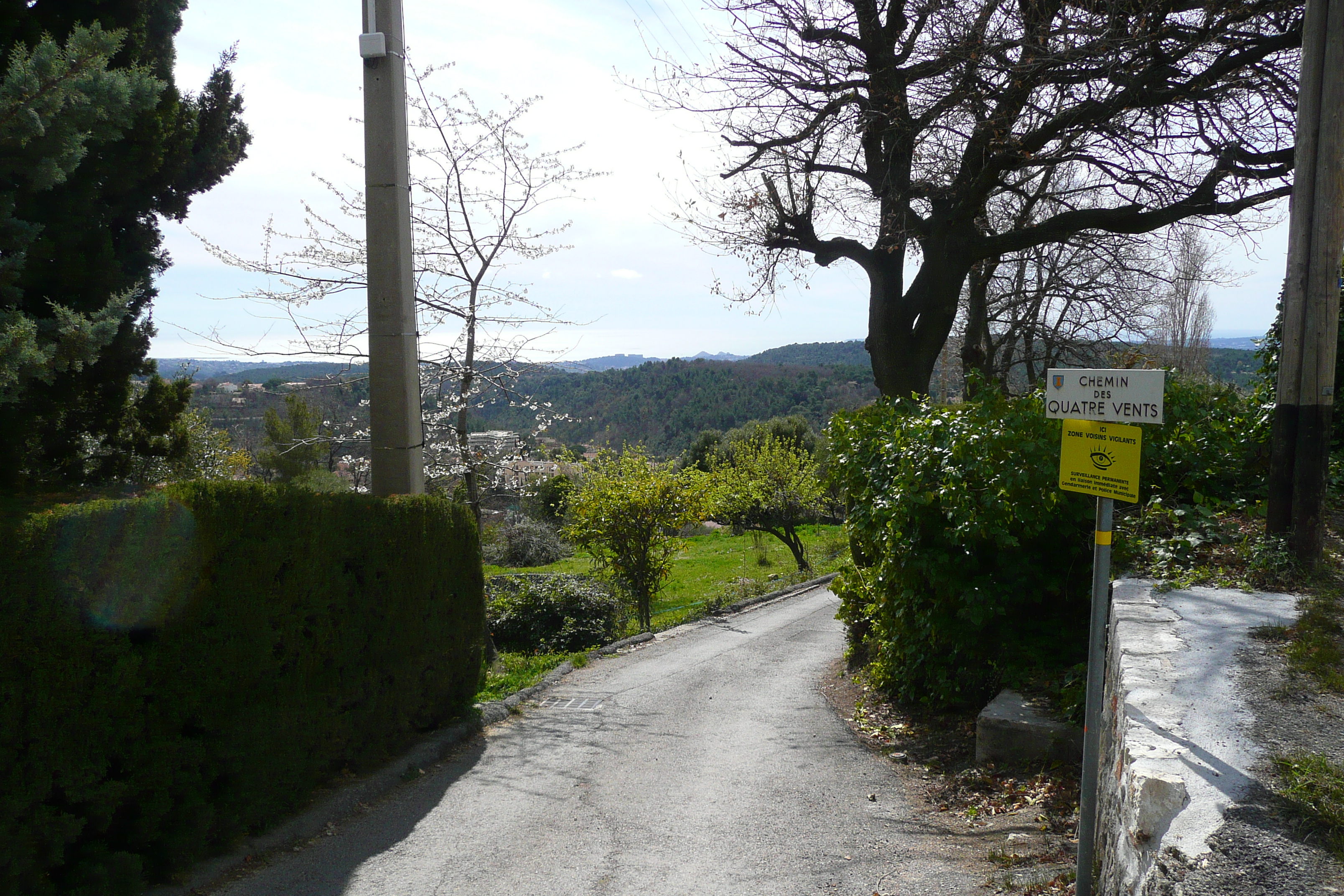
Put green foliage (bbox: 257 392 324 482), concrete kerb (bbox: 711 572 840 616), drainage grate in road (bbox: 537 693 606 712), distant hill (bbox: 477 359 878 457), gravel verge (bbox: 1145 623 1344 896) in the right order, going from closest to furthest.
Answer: gravel verge (bbox: 1145 623 1344 896) < drainage grate in road (bbox: 537 693 606 712) < green foliage (bbox: 257 392 324 482) < concrete kerb (bbox: 711 572 840 616) < distant hill (bbox: 477 359 878 457)

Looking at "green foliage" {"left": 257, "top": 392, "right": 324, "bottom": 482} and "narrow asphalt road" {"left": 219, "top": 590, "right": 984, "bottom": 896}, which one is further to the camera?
"green foliage" {"left": 257, "top": 392, "right": 324, "bottom": 482}

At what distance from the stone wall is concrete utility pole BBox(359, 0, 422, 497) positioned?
5544 millimetres

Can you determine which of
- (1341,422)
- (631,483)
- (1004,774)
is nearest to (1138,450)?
(1004,774)

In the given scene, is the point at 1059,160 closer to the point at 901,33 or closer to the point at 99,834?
the point at 901,33

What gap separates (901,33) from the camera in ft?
32.0

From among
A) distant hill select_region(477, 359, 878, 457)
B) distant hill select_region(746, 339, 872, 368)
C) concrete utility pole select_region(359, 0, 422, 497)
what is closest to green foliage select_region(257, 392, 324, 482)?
concrete utility pole select_region(359, 0, 422, 497)

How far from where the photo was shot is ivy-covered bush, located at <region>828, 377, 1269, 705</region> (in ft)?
18.5

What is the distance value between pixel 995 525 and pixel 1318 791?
3.25 m

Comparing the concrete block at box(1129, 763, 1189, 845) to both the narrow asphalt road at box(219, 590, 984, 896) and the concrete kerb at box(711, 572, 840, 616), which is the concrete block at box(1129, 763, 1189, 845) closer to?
the narrow asphalt road at box(219, 590, 984, 896)

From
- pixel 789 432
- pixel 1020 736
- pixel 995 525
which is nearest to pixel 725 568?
pixel 995 525

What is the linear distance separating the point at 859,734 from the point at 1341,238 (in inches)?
187

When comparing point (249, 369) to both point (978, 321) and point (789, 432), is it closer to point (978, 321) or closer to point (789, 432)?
point (978, 321)

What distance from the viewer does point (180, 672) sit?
3.81 m

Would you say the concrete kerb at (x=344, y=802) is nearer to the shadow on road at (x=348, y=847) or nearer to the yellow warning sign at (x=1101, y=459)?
the shadow on road at (x=348, y=847)
